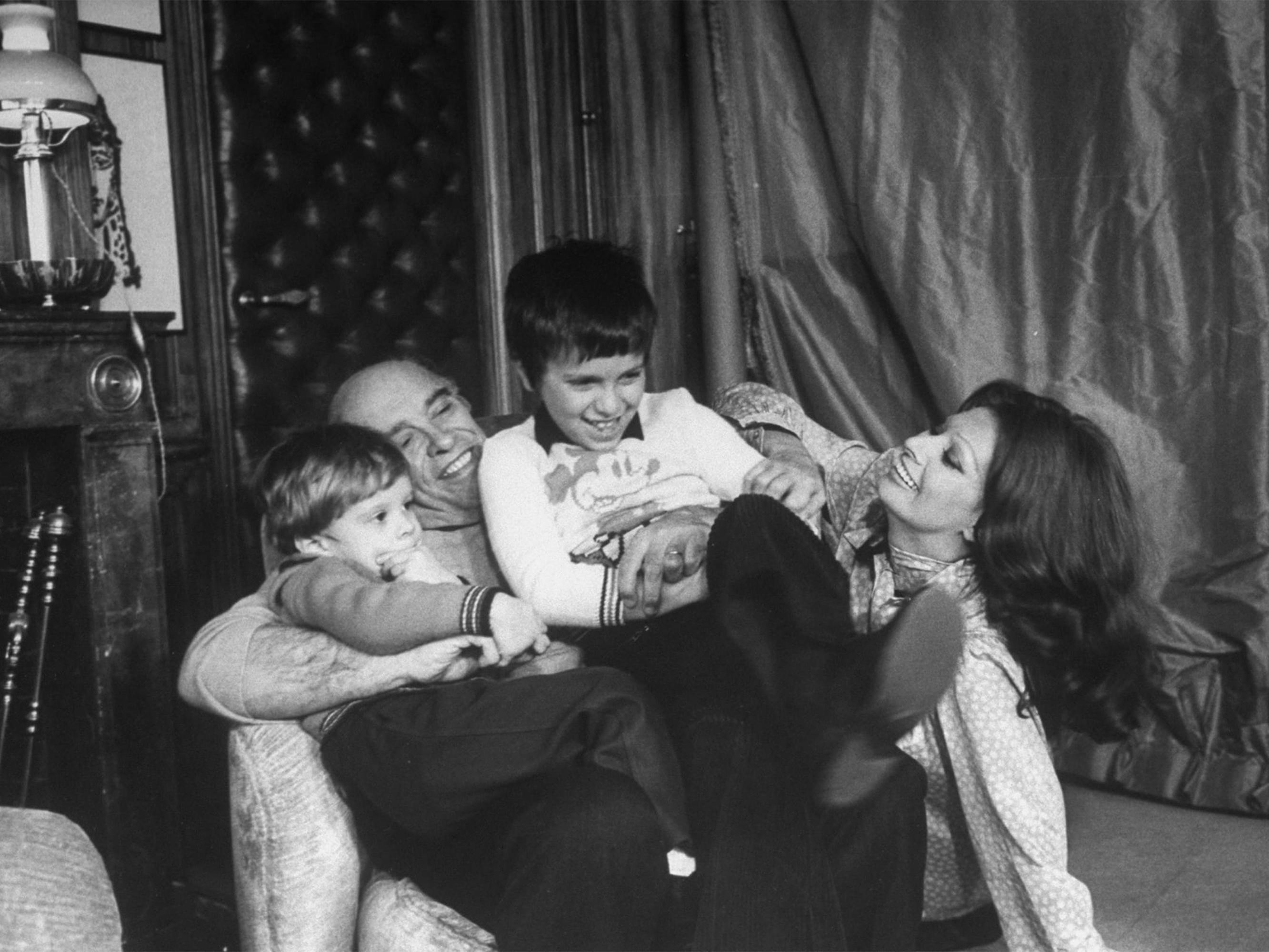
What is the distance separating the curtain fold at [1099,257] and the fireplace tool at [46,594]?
1.49 m

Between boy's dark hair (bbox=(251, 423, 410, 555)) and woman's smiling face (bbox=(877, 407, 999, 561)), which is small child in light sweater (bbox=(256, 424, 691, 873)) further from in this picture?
woman's smiling face (bbox=(877, 407, 999, 561))

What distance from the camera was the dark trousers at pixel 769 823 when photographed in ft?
4.22

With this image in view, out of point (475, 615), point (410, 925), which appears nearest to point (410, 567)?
point (475, 615)

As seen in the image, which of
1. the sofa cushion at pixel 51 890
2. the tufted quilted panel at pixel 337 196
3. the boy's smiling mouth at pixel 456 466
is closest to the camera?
the sofa cushion at pixel 51 890

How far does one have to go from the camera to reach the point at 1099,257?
226 centimetres

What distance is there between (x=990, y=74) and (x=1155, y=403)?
69 cm

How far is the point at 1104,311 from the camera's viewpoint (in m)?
2.27

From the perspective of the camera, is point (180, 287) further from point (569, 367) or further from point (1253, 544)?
point (1253, 544)

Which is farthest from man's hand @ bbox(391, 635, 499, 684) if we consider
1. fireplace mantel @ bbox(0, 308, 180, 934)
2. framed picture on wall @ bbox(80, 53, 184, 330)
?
framed picture on wall @ bbox(80, 53, 184, 330)

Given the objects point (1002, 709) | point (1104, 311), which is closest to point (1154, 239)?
point (1104, 311)

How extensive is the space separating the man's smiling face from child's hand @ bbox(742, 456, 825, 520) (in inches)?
16.6

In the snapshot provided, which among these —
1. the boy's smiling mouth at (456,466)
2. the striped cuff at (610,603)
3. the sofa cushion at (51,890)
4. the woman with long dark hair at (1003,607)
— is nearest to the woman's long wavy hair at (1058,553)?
the woman with long dark hair at (1003,607)

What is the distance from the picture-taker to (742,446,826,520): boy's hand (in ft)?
5.65

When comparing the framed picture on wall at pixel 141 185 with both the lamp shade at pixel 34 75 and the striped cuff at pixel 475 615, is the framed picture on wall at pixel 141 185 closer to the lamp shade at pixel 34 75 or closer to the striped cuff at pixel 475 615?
the lamp shade at pixel 34 75
